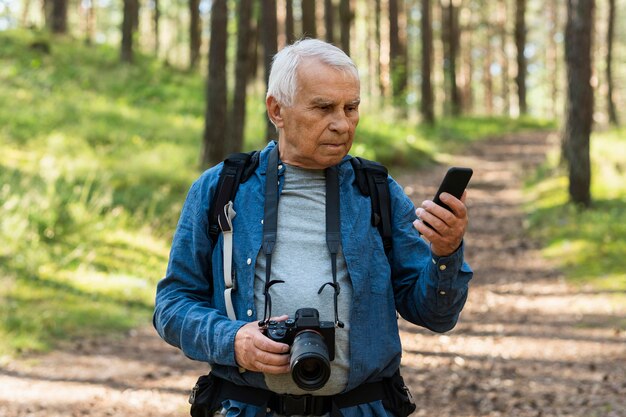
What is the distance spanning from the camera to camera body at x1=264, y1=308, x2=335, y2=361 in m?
2.64

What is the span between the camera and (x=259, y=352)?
8.68ft

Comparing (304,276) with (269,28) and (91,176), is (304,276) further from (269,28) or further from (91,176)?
(269,28)

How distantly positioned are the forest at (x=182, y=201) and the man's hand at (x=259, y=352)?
3.09 m

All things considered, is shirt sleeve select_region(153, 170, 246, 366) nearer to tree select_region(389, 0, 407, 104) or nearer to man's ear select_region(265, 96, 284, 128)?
man's ear select_region(265, 96, 284, 128)

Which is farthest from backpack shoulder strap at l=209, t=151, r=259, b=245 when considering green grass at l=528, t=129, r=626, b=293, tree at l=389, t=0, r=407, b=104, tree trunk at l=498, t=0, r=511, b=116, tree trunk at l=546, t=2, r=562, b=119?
tree trunk at l=546, t=2, r=562, b=119

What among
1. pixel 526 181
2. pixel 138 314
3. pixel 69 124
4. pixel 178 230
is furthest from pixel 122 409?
pixel 526 181

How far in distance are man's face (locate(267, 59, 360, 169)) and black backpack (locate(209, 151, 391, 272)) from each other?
→ 4.7 inches

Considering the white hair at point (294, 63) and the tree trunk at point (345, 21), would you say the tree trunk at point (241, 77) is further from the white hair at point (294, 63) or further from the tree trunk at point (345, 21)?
the white hair at point (294, 63)

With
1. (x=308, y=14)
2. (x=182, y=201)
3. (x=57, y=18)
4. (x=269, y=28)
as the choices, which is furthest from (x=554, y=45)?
(x=182, y=201)

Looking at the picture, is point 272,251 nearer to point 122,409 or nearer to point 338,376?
point 338,376

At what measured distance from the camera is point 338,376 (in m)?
2.83

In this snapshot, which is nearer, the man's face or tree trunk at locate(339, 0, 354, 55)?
the man's face

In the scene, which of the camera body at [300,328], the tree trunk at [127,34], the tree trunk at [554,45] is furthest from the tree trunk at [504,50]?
A: the camera body at [300,328]

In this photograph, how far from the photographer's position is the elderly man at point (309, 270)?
284 cm
